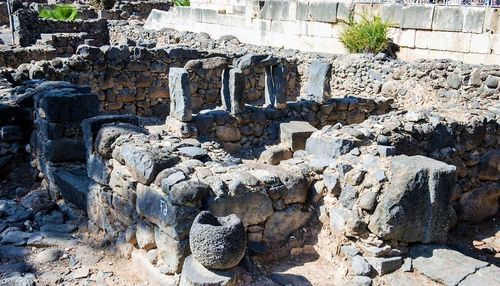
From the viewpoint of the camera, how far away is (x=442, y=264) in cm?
451

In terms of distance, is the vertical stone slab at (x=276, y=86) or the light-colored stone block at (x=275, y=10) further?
the light-colored stone block at (x=275, y=10)

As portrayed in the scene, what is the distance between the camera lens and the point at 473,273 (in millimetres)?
4387

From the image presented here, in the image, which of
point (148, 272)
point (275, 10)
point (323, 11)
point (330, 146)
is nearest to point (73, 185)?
point (148, 272)

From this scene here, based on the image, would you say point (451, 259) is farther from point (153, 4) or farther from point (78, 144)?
point (153, 4)

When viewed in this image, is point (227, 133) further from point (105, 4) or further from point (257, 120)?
point (105, 4)

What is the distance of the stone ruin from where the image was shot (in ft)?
14.5

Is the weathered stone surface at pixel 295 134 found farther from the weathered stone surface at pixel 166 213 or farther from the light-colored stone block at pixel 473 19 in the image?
the light-colored stone block at pixel 473 19

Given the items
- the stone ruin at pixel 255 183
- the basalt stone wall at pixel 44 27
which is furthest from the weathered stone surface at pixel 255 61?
the basalt stone wall at pixel 44 27

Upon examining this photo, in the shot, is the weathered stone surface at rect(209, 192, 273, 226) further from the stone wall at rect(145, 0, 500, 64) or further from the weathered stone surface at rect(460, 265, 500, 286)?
the stone wall at rect(145, 0, 500, 64)

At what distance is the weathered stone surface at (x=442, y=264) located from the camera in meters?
4.37

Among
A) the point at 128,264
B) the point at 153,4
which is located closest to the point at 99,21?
the point at 153,4

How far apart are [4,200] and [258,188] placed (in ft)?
11.9

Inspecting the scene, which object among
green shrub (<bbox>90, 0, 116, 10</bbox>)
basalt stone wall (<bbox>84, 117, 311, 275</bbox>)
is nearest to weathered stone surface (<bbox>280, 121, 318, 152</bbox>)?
basalt stone wall (<bbox>84, 117, 311, 275</bbox>)

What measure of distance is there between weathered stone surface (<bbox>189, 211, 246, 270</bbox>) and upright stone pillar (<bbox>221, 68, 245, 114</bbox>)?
520cm
